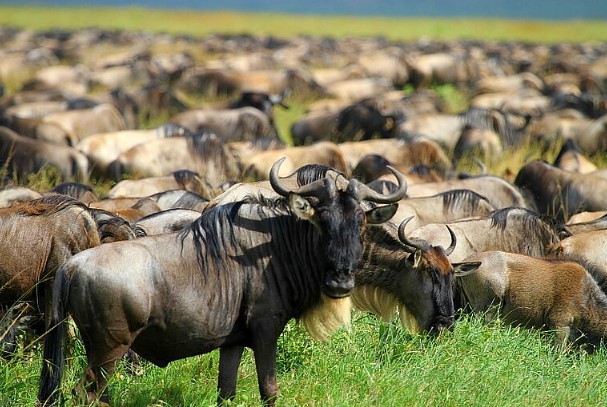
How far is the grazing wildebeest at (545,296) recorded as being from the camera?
671 cm

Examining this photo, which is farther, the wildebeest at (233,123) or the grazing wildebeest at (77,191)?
the wildebeest at (233,123)

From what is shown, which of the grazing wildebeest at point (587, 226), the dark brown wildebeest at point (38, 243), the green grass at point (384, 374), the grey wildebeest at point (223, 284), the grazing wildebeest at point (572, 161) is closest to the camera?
the grey wildebeest at point (223, 284)

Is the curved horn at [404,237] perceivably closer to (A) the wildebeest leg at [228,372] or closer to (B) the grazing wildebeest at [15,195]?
(A) the wildebeest leg at [228,372]

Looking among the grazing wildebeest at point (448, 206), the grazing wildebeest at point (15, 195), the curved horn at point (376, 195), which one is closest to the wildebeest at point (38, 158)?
the grazing wildebeest at point (15, 195)

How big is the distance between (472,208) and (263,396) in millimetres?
4396

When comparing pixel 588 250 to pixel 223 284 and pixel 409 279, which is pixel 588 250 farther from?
pixel 223 284

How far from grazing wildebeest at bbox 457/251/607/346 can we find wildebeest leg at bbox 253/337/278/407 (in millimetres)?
2553

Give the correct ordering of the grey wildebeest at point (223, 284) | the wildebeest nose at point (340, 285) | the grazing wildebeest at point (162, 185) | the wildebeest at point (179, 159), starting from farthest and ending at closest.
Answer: the wildebeest at point (179, 159), the grazing wildebeest at point (162, 185), the wildebeest nose at point (340, 285), the grey wildebeest at point (223, 284)

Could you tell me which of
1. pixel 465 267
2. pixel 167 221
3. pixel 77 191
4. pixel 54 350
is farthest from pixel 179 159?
pixel 54 350

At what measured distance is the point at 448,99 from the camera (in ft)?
85.7

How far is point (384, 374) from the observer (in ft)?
18.0

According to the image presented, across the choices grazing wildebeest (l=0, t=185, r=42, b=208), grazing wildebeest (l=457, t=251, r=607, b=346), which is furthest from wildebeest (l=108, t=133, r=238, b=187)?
grazing wildebeest (l=457, t=251, r=607, b=346)

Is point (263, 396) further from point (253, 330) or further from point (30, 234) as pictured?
point (30, 234)

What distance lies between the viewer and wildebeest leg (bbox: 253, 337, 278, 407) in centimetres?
Result: 463
